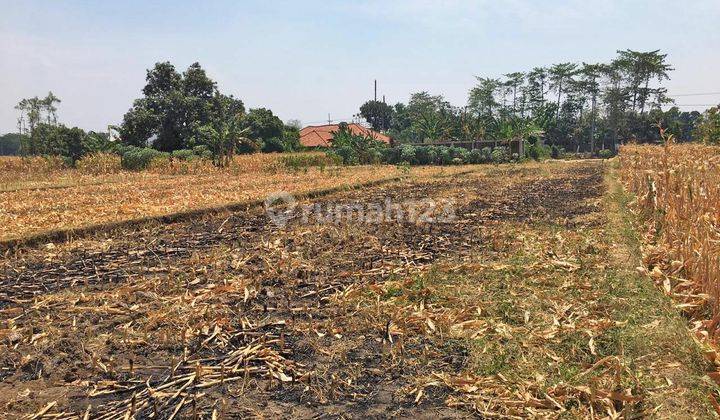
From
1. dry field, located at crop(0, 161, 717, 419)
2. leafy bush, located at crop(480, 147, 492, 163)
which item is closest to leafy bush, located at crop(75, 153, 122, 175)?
dry field, located at crop(0, 161, 717, 419)

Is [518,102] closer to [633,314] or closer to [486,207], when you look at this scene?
[486,207]

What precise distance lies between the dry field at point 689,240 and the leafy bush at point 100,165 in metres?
22.2

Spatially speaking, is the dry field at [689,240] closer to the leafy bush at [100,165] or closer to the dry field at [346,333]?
the dry field at [346,333]

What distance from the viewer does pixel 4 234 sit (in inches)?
270

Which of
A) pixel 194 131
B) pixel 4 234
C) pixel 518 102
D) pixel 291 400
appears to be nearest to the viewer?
pixel 291 400

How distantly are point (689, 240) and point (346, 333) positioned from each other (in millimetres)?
3387

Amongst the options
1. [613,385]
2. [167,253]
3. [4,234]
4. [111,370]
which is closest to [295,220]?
[167,253]

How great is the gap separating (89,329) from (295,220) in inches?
201

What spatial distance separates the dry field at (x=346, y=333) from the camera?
8.26 feet

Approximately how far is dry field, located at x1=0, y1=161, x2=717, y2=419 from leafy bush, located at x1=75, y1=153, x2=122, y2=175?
1844cm

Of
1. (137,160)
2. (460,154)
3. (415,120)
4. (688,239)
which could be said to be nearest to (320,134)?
(415,120)

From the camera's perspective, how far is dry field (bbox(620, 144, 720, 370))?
360 cm

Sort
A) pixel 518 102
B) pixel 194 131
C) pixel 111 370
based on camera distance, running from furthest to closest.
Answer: pixel 518 102 < pixel 194 131 < pixel 111 370

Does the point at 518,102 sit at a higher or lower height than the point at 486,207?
higher
